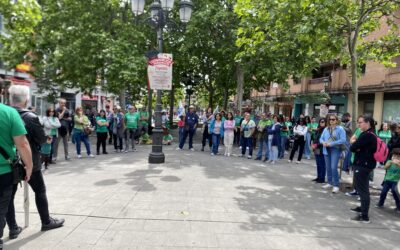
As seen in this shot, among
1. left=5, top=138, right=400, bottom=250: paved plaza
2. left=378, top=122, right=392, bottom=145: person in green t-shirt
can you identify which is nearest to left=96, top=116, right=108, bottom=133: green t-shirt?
left=5, top=138, right=400, bottom=250: paved plaza

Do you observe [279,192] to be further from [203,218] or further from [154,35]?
[154,35]

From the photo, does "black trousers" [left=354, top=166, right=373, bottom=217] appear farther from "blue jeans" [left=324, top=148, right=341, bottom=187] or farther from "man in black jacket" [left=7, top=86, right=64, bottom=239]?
"man in black jacket" [left=7, top=86, right=64, bottom=239]

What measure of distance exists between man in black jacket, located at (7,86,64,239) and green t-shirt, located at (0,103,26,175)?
52 cm

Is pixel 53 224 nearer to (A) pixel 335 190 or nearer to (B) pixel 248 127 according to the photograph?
(A) pixel 335 190

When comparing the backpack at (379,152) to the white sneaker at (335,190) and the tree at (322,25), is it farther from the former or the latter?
the tree at (322,25)

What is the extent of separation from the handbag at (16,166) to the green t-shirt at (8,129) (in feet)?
0.10

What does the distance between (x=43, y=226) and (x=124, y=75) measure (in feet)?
35.3

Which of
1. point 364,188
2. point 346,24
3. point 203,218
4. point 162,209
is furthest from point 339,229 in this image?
point 346,24

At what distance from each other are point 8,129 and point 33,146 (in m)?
0.81

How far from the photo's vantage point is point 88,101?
4647 centimetres

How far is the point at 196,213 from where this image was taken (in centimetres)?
525

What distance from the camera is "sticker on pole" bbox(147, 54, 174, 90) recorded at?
959 centimetres

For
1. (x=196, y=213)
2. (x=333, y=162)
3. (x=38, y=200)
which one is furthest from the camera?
(x=333, y=162)

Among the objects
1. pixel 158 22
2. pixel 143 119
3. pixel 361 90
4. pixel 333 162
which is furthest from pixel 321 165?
pixel 361 90
